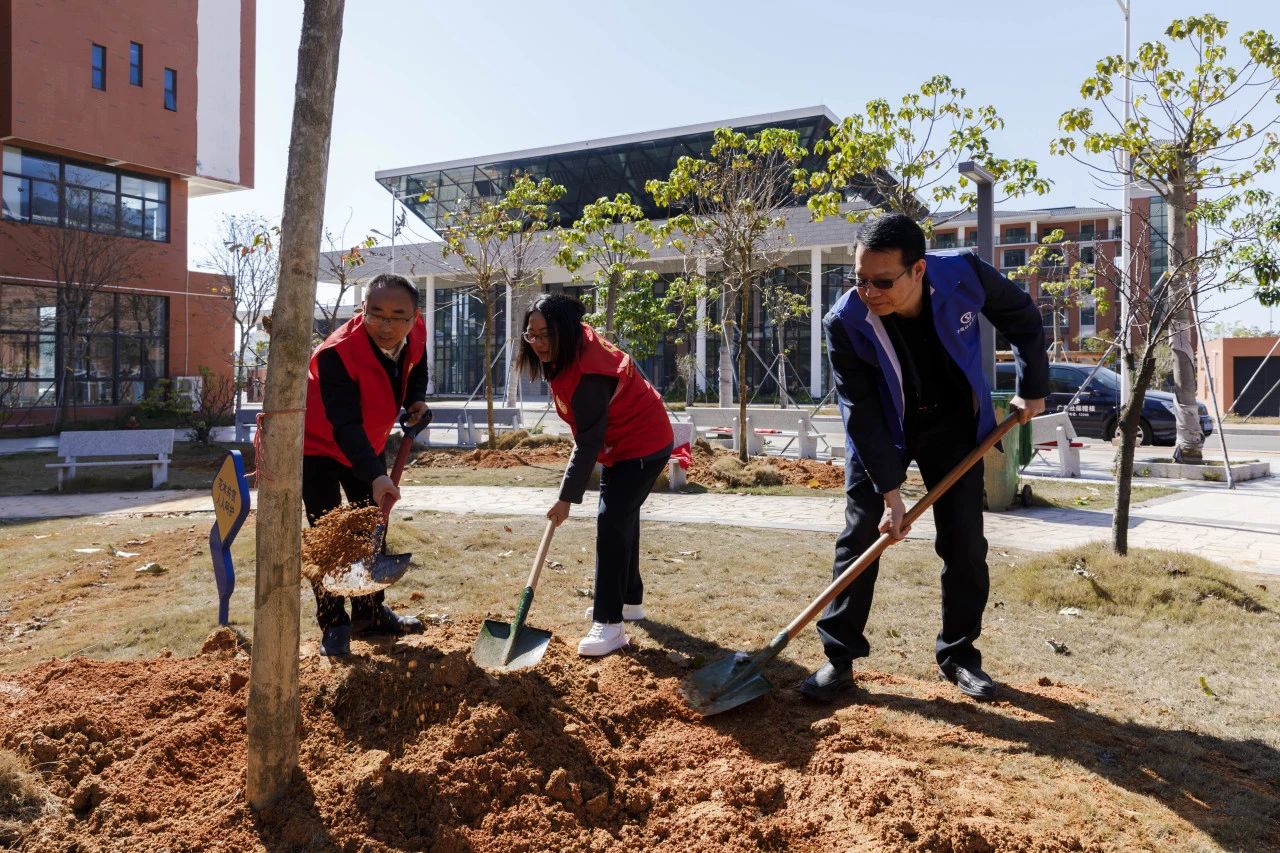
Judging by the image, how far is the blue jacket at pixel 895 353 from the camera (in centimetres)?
318

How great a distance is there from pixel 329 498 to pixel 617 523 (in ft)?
4.22

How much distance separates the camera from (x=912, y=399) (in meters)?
3.37

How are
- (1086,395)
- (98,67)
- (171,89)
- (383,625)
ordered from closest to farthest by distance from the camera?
(383,625) → (1086,395) → (98,67) → (171,89)

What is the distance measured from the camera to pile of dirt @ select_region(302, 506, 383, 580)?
3.41 m

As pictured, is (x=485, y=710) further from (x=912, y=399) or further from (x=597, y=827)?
(x=912, y=399)

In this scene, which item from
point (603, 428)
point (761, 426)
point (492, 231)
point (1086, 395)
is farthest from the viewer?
point (1086, 395)

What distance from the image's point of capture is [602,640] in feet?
12.4

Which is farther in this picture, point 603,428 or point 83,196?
point 83,196

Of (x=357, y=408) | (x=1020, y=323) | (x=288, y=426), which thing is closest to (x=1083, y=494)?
(x=1020, y=323)

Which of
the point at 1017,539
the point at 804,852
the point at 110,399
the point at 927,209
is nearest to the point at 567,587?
the point at 804,852

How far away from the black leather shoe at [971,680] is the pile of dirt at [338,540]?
93.7 inches

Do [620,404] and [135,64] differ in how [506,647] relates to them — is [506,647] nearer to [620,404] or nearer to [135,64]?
[620,404]

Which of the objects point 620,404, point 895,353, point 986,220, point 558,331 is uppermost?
point 986,220

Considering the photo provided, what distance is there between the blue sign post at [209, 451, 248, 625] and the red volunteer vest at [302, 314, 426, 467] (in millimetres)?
704
